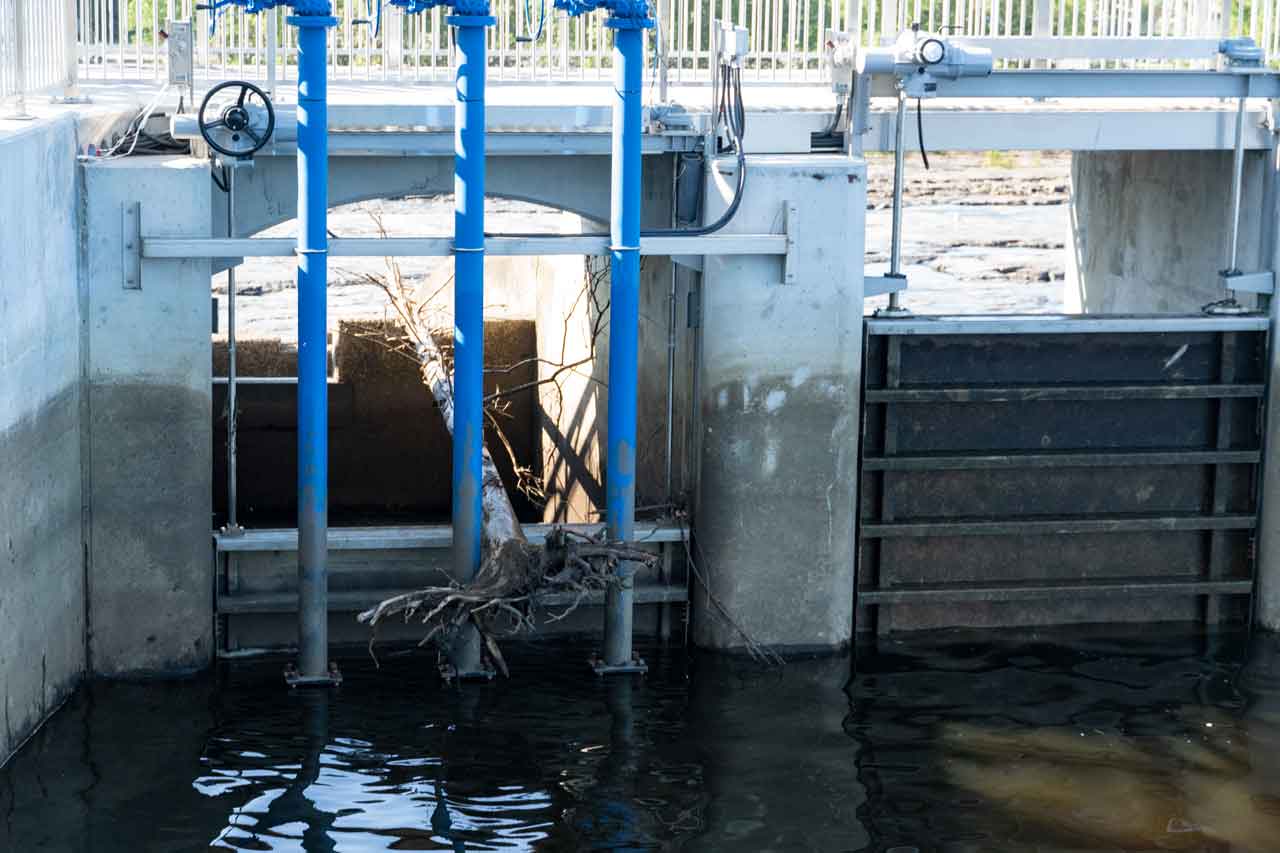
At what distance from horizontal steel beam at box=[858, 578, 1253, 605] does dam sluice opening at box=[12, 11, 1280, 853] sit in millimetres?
35

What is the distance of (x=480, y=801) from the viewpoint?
9508 millimetres

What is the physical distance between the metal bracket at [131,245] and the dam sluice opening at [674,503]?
Result: 3cm

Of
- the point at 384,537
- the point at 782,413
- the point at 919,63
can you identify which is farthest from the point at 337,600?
the point at 919,63

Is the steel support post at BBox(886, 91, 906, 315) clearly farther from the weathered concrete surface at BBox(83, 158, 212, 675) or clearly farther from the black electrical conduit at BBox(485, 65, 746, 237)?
the weathered concrete surface at BBox(83, 158, 212, 675)

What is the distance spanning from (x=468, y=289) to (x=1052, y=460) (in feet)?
13.4

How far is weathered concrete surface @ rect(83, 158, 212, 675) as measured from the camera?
34.5 feet

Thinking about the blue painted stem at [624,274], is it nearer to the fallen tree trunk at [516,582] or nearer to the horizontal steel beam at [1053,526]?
the fallen tree trunk at [516,582]

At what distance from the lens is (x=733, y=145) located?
37.3 ft

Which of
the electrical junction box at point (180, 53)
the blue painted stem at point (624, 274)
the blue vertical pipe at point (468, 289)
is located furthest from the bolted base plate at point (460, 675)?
the electrical junction box at point (180, 53)

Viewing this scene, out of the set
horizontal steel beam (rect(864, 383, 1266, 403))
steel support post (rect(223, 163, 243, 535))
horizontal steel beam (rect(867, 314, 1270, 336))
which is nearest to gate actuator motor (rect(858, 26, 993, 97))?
horizontal steel beam (rect(867, 314, 1270, 336))

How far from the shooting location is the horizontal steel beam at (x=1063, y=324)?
11.9 meters

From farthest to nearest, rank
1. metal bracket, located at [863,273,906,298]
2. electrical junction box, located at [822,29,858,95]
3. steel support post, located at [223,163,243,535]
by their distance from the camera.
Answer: metal bracket, located at [863,273,906,298]
electrical junction box, located at [822,29,858,95]
steel support post, located at [223,163,243,535]

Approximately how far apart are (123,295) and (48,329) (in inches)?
29.4

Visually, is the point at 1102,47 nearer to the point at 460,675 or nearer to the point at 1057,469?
the point at 1057,469
